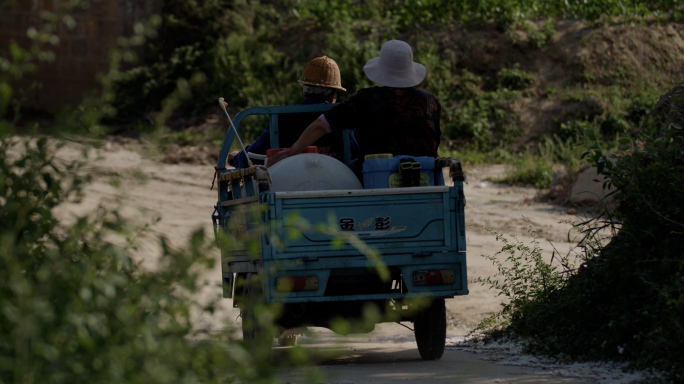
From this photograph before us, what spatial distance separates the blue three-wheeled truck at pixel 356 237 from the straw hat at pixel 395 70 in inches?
28.0

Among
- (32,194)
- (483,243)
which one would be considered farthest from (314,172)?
(483,243)

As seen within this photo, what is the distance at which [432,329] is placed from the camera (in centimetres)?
616

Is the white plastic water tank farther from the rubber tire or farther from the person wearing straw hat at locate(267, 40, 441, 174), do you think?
the rubber tire

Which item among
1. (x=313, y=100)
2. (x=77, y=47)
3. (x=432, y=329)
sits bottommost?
(x=432, y=329)

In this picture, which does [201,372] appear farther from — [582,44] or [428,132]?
[582,44]

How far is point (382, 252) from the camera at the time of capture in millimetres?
5684

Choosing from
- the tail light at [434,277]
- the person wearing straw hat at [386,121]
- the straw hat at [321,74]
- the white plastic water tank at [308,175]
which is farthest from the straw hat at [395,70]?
the tail light at [434,277]

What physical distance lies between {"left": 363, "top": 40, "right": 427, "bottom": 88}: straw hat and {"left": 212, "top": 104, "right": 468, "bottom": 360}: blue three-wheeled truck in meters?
0.71

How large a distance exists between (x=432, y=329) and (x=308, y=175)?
4.41 ft

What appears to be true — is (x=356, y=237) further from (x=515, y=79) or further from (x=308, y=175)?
(x=515, y=79)

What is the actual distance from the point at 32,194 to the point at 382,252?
2.60 metres

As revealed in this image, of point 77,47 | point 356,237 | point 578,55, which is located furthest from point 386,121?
point 77,47

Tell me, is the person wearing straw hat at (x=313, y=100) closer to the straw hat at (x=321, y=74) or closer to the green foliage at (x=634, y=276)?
the straw hat at (x=321, y=74)

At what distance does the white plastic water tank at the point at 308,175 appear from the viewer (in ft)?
19.4
